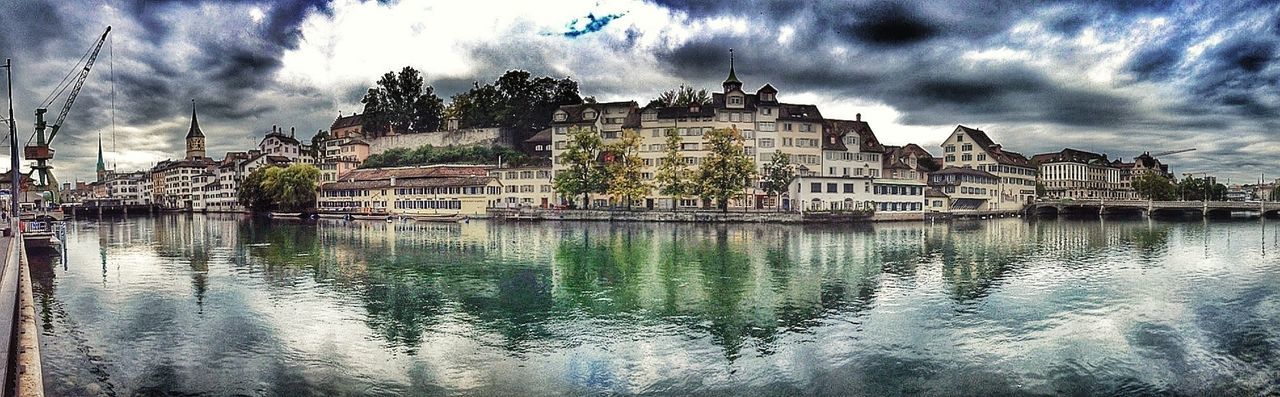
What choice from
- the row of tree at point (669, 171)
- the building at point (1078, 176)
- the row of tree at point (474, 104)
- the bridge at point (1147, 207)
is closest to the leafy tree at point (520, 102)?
the row of tree at point (474, 104)

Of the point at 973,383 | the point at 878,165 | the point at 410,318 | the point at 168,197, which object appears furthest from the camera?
the point at 168,197

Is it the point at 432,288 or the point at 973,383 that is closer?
the point at 973,383

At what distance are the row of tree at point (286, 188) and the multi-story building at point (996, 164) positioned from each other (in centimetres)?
7523

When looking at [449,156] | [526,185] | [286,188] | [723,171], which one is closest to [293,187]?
[286,188]

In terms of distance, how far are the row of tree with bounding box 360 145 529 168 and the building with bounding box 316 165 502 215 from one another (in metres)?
2.07

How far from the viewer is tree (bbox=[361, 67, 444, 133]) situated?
337 ft

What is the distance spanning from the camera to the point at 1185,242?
44.2 m

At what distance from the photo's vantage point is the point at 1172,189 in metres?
116

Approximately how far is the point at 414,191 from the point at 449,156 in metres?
8.14

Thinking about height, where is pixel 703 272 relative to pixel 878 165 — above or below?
below

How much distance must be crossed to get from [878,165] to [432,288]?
65.3 metres

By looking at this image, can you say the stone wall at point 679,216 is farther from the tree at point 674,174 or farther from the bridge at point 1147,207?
the bridge at point 1147,207

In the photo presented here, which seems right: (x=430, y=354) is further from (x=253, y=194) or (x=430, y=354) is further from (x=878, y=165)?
(x=253, y=194)

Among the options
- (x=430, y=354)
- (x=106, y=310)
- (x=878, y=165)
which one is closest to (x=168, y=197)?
(x=878, y=165)
